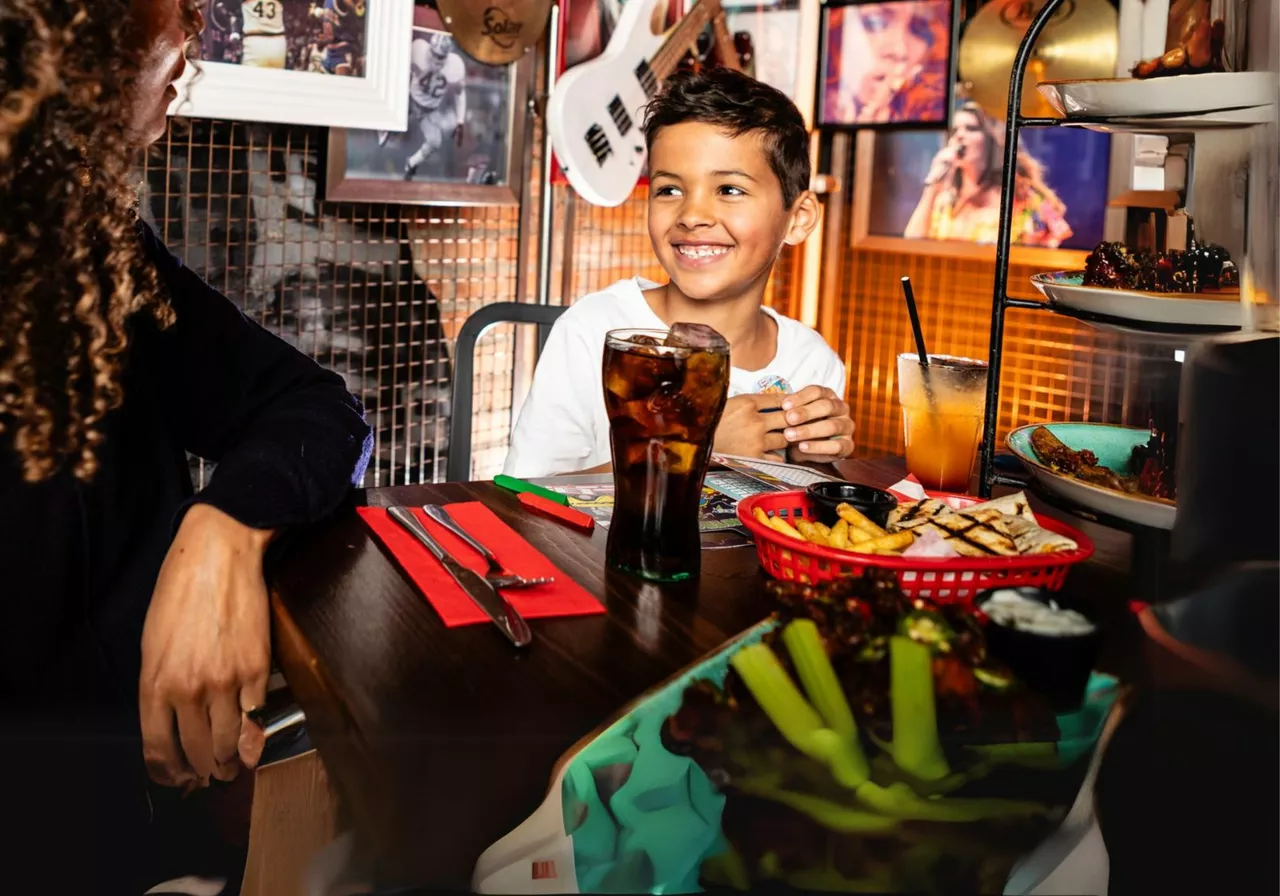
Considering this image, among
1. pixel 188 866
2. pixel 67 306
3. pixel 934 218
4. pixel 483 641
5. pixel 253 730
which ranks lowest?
pixel 188 866

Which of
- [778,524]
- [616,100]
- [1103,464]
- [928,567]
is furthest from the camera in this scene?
[616,100]

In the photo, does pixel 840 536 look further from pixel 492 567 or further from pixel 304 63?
pixel 304 63

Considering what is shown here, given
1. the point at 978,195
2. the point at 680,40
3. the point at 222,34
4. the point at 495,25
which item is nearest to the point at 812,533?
the point at 222,34

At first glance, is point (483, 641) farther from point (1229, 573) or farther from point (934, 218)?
point (934, 218)

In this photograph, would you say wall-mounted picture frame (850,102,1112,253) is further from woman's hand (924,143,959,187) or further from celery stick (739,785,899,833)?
celery stick (739,785,899,833)

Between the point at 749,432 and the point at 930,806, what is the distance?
847 mm

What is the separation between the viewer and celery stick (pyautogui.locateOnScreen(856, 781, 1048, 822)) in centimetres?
69

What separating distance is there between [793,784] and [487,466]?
2476 mm

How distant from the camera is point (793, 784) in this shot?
70 cm

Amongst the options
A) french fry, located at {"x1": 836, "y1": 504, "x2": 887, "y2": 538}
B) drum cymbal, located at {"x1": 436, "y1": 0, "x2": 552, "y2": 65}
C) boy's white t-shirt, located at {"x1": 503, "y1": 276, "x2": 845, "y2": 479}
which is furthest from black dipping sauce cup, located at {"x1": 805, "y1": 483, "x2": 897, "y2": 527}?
drum cymbal, located at {"x1": 436, "y1": 0, "x2": 552, "y2": 65}

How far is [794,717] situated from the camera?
28.3 inches

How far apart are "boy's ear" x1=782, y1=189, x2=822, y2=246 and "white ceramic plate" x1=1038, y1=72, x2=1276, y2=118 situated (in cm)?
95

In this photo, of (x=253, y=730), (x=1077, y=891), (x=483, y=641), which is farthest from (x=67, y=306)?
(x=1077, y=891)

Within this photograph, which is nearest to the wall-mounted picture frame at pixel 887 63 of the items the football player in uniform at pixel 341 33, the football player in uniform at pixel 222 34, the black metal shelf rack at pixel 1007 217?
the football player in uniform at pixel 341 33
